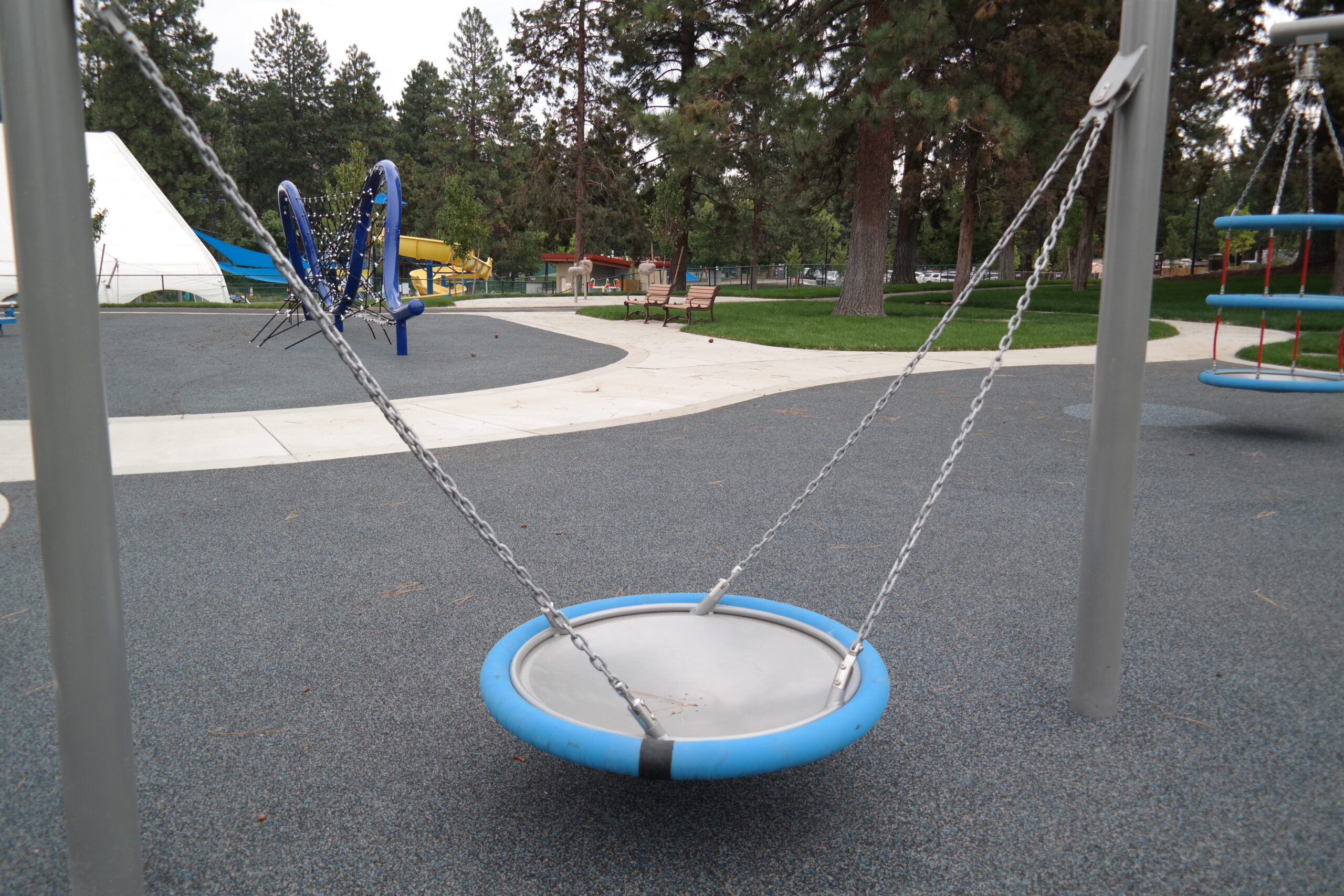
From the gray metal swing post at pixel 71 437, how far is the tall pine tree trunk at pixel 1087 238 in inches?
1094

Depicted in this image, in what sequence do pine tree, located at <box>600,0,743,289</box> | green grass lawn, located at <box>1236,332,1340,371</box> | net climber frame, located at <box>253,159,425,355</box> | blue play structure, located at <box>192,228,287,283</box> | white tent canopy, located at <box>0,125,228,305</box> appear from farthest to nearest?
blue play structure, located at <box>192,228,287,283</box>, white tent canopy, located at <box>0,125,228,305</box>, pine tree, located at <box>600,0,743,289</box>, net climber frame, located at <box>253,159,425,355</box>, green grass lawn, located at <box>1236,332,1340,371</box>

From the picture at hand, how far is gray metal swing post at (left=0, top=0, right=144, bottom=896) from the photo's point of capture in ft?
4.62

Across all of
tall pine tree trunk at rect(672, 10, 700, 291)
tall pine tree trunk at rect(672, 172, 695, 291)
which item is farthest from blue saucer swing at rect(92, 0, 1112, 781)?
tall pine tree trunk at rect(672, 172, 695, 291)

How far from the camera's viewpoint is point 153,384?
29.8 ft

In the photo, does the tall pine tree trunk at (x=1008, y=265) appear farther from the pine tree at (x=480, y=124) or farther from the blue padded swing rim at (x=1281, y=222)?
the blue padded swing rim at (x=1281, y=222)

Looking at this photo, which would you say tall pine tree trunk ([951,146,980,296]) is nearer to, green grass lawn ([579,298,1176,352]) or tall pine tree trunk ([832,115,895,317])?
green grass lawn ([579,298,1176,352])

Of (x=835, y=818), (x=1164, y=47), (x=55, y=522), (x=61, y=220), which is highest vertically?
(x=1164, y=47)

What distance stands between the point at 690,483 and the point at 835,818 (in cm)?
330

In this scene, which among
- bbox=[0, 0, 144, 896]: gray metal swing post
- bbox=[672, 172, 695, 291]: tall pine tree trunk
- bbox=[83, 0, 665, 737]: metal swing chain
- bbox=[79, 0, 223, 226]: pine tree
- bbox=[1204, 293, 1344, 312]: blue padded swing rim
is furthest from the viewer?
bbox=[79, 0, 223, 226]: pine tree

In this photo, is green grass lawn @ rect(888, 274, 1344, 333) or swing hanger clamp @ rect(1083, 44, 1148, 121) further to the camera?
green grass lawn @ rect(888, 274, 1344, 333)

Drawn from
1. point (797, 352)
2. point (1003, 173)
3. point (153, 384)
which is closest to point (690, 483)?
point (153, 384)

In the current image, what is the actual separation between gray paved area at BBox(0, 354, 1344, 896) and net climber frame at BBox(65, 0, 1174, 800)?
244 mm

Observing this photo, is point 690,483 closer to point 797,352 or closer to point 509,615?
point 509,615

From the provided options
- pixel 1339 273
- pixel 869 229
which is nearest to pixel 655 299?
pixel 869 229
